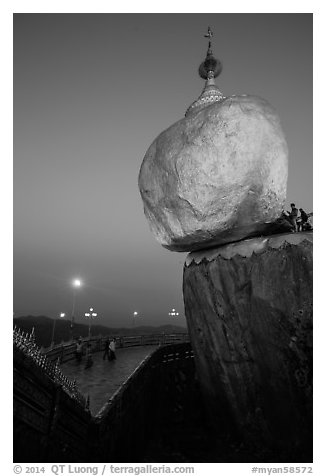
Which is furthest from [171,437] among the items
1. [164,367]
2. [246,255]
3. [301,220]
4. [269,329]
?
[301,220]

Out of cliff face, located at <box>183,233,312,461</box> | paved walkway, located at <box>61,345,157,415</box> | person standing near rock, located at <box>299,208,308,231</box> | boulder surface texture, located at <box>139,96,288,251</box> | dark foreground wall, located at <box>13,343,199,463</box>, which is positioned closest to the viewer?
dark foreground wall, located at <box>13,343,199,463</box>

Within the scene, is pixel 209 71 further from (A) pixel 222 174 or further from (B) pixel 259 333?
(B) pixel 259 333

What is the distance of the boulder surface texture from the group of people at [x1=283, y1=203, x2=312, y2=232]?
0.31 m

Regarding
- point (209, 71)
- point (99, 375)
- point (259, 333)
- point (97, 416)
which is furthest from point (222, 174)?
point (99, 375)

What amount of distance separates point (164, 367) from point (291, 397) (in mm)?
8079

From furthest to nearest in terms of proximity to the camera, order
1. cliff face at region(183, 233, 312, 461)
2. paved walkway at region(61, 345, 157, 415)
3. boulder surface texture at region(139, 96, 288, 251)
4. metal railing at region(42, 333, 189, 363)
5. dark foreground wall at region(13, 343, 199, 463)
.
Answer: metal railing at region(42, 333, 189, 363) < paved walkway at region(61, 345, 157, 415) < boulder surface texture at region(139, 96, 288, 251) < cliff face at region(183, 233, 312, 461) < dark foreground wall at region(13, 343, 199, 463)

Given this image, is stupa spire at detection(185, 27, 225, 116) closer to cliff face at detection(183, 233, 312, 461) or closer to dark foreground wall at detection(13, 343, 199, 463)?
cliff face at detection(183, 233, 312, 461)

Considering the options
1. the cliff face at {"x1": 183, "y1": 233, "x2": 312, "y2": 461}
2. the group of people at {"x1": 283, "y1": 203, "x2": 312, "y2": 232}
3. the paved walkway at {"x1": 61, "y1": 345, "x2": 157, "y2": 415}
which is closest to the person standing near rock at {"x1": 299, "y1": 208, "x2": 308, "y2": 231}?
the group of people at {"x1": 283, "y1": 203, "x2": 312, "y2": 232}

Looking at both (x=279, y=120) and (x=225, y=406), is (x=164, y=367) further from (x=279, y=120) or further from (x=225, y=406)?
(x=279, y=120)

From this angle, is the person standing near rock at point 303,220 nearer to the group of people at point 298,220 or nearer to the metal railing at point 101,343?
the group of people at point 298,220

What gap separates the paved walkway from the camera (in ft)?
28.3

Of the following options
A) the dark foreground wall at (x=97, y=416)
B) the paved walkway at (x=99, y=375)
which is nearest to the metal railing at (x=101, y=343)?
the paved walkway at (x=99, y=375)

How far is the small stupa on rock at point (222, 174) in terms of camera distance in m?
6.71

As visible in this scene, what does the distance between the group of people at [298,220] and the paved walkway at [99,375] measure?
696 cm
